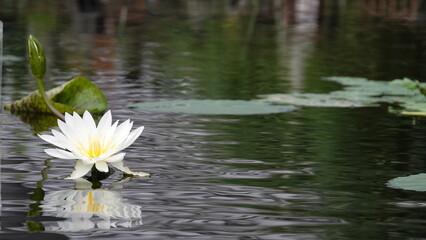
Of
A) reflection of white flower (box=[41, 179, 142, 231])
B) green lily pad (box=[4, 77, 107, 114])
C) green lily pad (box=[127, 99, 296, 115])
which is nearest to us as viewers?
reflection of white flower (box=[41, 179, 142, 231])

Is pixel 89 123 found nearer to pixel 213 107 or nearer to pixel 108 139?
pixel 108 139

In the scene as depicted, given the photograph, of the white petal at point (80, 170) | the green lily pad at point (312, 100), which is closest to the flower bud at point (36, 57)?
the white petal at point (80, 170)

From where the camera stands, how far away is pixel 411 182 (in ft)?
10.4

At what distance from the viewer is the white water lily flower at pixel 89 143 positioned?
3.16 metres

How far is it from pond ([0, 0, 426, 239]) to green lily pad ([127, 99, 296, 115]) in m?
0.03

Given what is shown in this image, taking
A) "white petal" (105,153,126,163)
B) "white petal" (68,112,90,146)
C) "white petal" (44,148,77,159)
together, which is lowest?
"white petal" (105,153,126,163)

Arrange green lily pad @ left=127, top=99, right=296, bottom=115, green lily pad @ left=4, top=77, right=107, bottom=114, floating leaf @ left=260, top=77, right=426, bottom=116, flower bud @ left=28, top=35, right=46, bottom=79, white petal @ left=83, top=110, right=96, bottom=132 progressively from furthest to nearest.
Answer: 1. floating leaf @ left=260, top=77, right=426, bottom=116
2. green lily pad @ left=127, top=99, right=296, bottom=115
3. green lily pad @ left=4, top=77, right=107, bottom=114
4. flower bud @ left=28, top=35, right=46, bottom=79
5. white petal @ left=83, top=110, right=96, bottom=132

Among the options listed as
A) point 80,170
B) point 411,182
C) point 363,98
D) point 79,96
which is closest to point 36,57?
point 80,170

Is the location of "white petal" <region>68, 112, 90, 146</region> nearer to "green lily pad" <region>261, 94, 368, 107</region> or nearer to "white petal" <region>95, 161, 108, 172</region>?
"white petal" <region>95, 161, 108, 172</region>

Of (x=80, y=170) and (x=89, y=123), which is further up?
(x=89, y=123)

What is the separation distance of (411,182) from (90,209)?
0.91 metres

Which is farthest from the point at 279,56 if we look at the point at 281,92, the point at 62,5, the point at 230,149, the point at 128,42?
the point at 62,5

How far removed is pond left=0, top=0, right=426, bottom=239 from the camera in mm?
2645

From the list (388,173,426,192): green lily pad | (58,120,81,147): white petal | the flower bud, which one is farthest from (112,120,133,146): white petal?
(388,173,426,192): green lily pad
